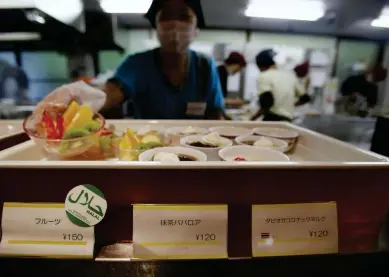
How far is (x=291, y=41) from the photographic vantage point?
469 centimetres

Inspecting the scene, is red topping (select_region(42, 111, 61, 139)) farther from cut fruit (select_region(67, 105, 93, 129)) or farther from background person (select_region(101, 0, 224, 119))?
Result: background person (select_region(101, 0, 224, 119))

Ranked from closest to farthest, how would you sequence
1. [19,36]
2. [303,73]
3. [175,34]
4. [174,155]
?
[174,155]
[175,34]
[19,36]
[303,73]

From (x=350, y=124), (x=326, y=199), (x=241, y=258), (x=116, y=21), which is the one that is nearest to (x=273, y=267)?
(x=241, y=258)

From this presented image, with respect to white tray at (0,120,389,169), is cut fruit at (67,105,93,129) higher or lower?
higher

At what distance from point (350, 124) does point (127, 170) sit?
10.2 feet

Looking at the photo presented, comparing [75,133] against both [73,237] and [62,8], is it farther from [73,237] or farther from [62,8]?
[62,8]

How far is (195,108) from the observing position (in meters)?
1.41

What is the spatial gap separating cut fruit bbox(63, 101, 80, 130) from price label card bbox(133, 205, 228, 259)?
0.44 m

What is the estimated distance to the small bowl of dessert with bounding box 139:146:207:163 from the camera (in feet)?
2.15

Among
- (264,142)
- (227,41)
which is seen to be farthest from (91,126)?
(227,41)

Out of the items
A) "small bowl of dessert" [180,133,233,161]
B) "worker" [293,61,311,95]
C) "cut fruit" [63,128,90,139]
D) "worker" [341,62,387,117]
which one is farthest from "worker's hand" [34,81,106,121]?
"worker" [293,61,311,95]

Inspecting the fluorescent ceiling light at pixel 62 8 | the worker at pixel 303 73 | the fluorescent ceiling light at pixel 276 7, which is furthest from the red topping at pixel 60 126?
the worker at pixel 303 73

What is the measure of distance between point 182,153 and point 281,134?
43cm

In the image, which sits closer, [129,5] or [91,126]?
[91,126]
